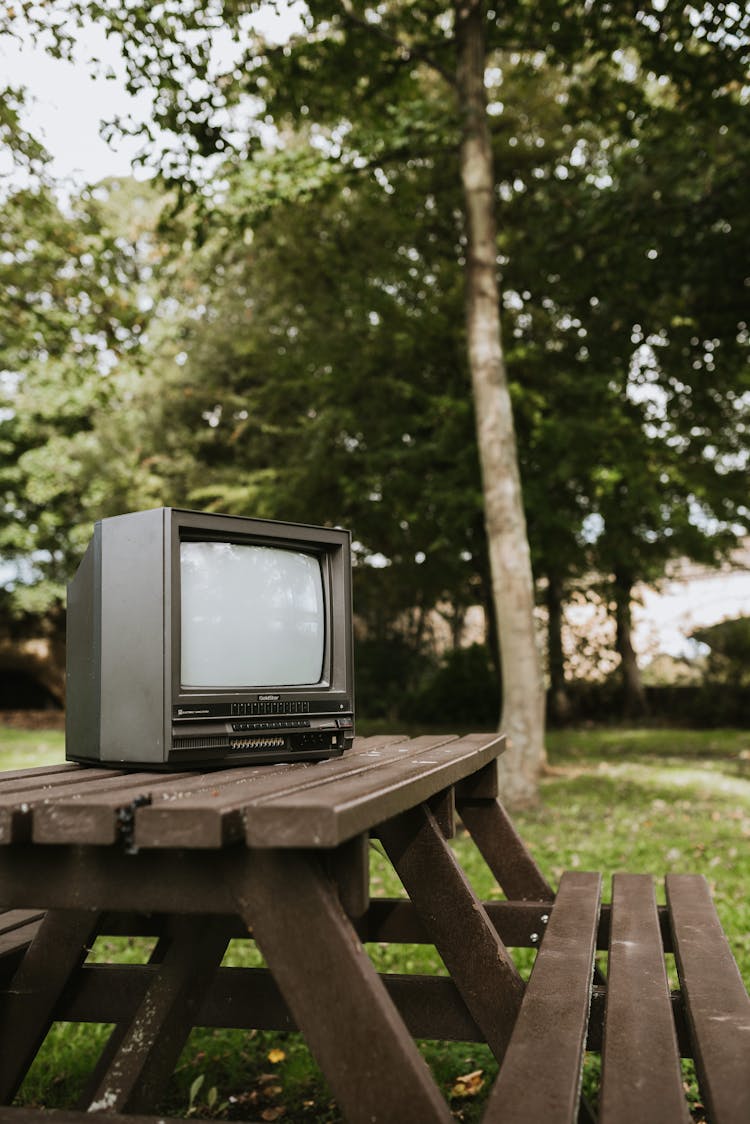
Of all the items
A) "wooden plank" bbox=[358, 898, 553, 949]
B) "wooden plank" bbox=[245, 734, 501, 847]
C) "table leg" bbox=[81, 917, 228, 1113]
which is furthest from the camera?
"wooden plank" bbox=[358, 898, 553, 949]

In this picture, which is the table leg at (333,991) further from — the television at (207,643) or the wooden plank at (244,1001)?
the wooden plank at (244,1001)

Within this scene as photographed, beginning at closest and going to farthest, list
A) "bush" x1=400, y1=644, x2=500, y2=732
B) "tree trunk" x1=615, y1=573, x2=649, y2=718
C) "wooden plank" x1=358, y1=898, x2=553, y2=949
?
"wooden plank" x1=358, y1=898, x2=553, y2=949, "bush" x1=400, y1=644, x2=500, y2=732, "tree trunk" x1=615, y1=573, x2=649, y2=718

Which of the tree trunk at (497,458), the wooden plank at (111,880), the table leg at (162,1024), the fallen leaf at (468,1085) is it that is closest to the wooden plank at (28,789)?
the wooden plank at (111,880)

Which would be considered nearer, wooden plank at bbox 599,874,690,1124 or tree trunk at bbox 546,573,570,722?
wooden plank at bbox 599,874,690,1124

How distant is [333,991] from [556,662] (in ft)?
53.7

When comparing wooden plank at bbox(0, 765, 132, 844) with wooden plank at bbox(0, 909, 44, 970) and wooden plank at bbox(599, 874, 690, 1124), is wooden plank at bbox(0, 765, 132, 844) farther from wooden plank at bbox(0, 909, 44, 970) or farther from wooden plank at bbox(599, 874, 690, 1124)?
wooden plank at bbox(599, 874, 690, 1124)

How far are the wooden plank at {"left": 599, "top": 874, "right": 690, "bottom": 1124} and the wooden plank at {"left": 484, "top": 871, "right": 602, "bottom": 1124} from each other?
5 cm

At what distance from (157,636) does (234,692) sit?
24 cm

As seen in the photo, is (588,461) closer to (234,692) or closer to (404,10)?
(404,10)

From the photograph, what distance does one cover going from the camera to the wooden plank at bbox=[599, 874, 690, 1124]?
138 centimetres

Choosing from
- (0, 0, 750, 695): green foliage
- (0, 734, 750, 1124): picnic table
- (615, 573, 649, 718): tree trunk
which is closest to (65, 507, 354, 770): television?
(0, 734, 750, 1124): picnic table

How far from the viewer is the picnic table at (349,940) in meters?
1.29

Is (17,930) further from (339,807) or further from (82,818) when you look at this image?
(339,807)

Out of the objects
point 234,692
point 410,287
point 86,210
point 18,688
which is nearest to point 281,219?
point 410,287
